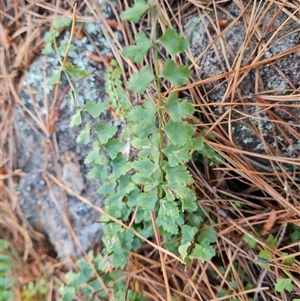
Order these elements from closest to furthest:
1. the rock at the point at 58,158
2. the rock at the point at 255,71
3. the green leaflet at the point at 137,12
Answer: the green leaflet at the point at 137,12, the rock at the point at 255,71, the rock at the point at 58,158

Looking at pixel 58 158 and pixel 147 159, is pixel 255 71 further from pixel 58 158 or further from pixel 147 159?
pixel 58 158

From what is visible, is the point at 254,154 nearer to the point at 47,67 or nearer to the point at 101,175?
the point at 101,175

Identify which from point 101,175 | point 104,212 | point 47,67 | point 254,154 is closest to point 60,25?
point 47,67

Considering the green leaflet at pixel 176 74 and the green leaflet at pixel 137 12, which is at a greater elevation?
the green leaflet at pixel 137 12

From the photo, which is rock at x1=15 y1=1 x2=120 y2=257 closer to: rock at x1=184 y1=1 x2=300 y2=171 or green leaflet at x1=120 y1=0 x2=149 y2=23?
rock at x1=184 y1=1 x2=300 y2=171

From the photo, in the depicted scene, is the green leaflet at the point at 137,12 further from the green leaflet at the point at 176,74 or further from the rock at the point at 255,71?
the rock at the point at 255,71

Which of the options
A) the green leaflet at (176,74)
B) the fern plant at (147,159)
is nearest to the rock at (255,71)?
the fern plant at (147,159)
